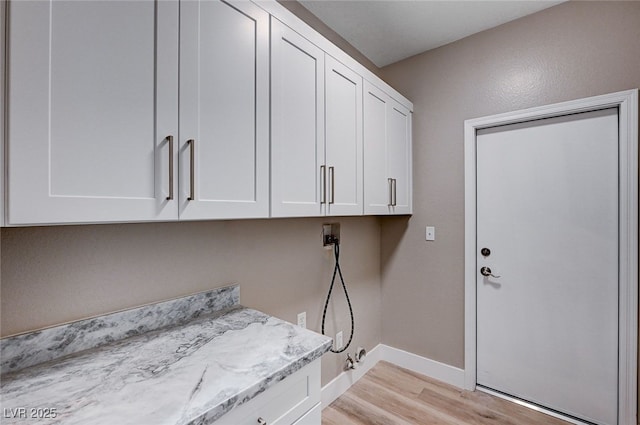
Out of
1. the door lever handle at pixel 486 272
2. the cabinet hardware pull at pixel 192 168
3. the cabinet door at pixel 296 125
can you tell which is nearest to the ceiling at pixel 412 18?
the cabinet door at pixel 296 125

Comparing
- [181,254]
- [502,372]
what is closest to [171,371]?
[181,254]

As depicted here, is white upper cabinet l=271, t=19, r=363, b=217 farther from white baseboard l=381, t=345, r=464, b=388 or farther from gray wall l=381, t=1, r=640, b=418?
white baseboard l=381, t=345, r=464, b=388

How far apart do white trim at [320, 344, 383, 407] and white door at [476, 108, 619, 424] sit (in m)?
0.80

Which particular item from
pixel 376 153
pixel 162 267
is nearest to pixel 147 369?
pixel 162 267

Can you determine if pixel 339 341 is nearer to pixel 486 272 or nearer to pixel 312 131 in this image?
pixel 486 272

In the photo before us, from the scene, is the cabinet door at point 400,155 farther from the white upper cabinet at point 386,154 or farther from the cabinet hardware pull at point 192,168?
the cabinet hardware pull at point 192,168

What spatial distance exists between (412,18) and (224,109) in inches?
64.4

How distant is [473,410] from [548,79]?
7.35ft

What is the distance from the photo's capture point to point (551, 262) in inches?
76.9

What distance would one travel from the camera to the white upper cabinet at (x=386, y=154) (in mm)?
1890

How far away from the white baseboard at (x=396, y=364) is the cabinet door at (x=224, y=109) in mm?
1560

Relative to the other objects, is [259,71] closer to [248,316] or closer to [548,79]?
[248,316]

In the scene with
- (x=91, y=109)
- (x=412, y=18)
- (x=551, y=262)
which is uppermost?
(x=412, y=18)

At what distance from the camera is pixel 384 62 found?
2.60 metres
